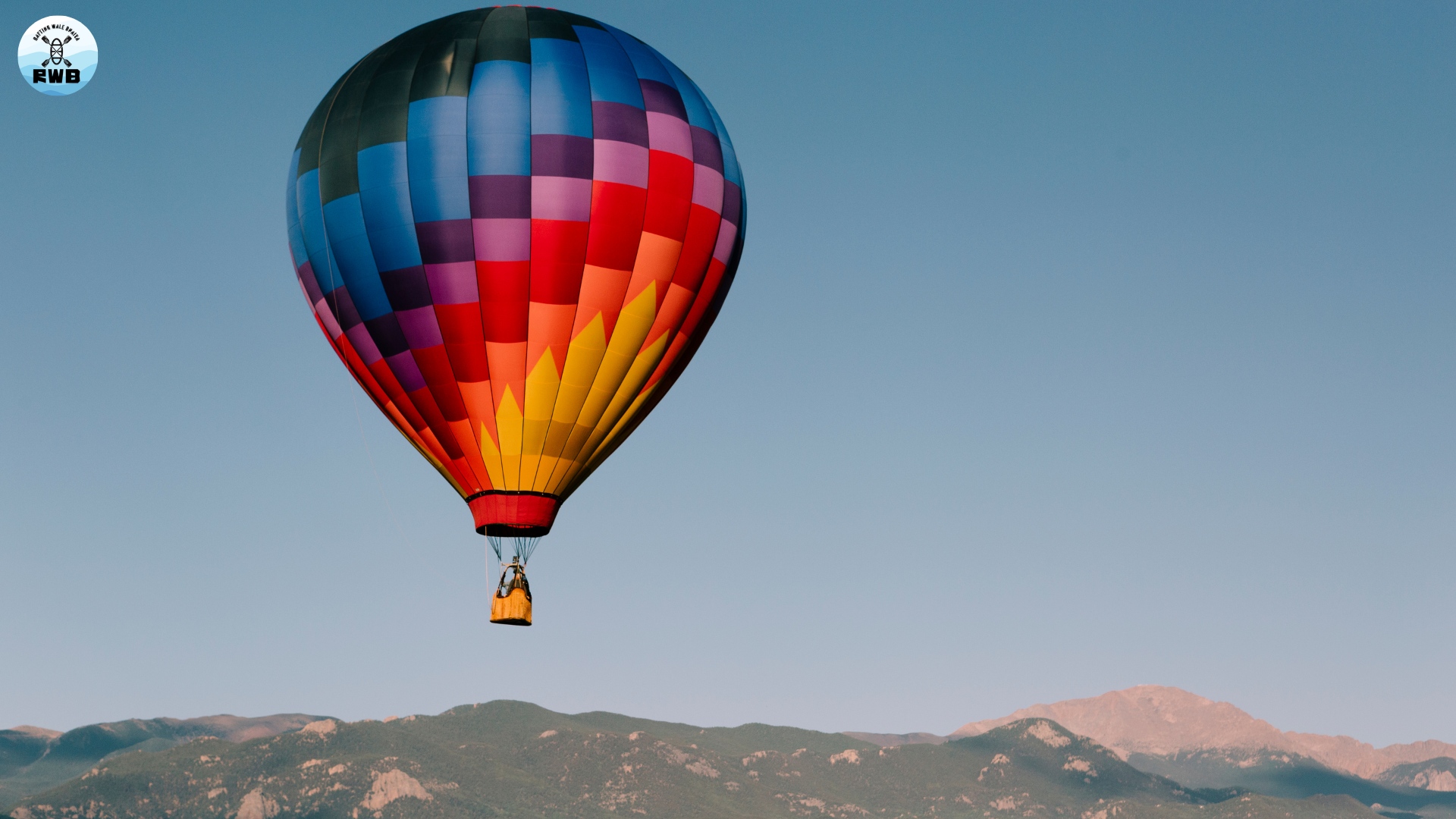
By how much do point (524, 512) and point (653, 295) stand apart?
32.5 ft

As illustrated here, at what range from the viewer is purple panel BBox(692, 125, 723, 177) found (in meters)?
61.0

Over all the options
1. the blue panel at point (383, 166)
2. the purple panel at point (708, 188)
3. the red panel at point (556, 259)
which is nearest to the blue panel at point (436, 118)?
the blue panel at point (383, 166)

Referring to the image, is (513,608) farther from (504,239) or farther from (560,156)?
(560,156)

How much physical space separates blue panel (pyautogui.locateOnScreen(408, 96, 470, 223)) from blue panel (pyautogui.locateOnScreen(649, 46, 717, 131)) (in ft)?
30.3

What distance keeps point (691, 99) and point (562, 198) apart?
8105 mm

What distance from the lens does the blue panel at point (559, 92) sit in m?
57.5

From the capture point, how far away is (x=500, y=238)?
186ft

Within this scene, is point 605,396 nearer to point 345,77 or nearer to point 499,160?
point 499,160

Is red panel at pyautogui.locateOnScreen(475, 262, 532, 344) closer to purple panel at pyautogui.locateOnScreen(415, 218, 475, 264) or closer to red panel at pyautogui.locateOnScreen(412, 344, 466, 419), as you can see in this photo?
purple panel at pyautogui.locateOnScreen(415, 218, 475, 264)

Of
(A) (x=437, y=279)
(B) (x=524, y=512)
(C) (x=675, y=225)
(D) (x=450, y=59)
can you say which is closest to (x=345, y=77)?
(D) (x=450, y=59)

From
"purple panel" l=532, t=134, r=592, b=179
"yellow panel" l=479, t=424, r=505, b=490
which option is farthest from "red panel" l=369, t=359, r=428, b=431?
"purple panel" l=532, t=134, r=592, b=179

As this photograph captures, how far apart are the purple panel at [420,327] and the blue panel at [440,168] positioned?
137 inches

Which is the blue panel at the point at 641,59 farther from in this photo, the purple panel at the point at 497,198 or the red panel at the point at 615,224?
the purple panel at the point at 497,198

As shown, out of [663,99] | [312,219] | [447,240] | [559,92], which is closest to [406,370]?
[447,240]
